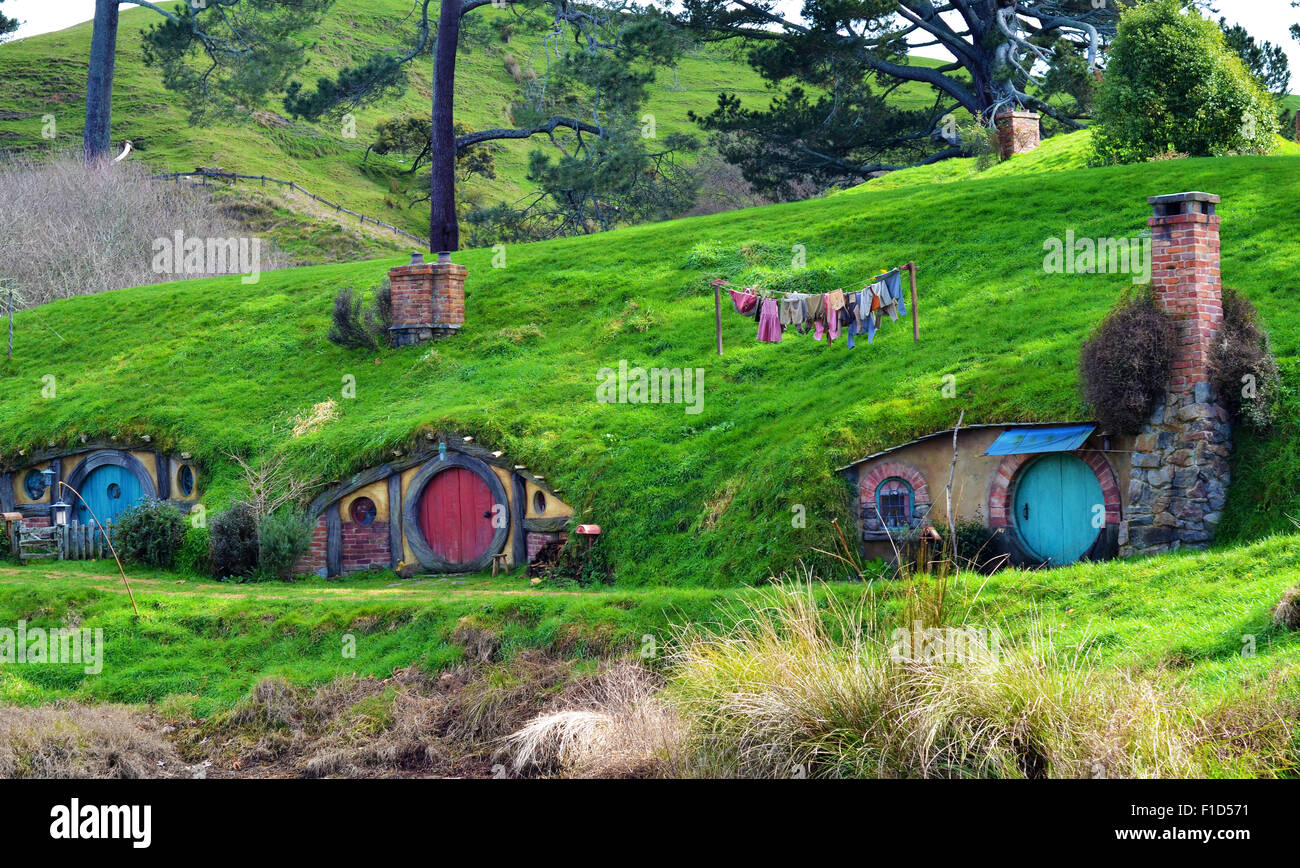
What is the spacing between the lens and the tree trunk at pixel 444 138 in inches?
1361

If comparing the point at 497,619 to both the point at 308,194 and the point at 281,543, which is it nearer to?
the point at 281,543

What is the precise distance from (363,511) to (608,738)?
12015mm

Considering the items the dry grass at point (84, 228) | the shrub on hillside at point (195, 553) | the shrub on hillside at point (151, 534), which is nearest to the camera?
the shrub on hillside at point (195, 553)

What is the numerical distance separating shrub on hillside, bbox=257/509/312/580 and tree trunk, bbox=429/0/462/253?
13.3 meters

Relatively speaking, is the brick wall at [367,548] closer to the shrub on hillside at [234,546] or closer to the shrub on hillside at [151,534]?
the shrub on hillside at [234,546]

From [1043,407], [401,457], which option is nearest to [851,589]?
[1043,407]

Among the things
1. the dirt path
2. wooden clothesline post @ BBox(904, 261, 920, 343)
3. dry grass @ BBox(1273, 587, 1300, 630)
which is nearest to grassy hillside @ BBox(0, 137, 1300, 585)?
wooden clothesline post @ BBox(904, 261, 920, 343)

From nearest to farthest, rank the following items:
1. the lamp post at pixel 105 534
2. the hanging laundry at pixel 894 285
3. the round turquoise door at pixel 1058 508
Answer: the round turquoise door at pixel 1058 508 → the lamp post at pixel 105 534 → the hanging laundry at pixel 894 285

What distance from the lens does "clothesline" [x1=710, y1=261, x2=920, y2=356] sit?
21.3m

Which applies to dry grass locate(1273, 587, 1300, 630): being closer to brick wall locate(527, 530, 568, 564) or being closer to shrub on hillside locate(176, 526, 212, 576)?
brick wall locate(527, 530, 568, 564)

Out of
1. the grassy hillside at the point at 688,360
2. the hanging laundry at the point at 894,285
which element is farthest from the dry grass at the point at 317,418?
the hanging laundry at the point at 894,285

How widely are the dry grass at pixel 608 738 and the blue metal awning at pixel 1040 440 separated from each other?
5861 millimetres

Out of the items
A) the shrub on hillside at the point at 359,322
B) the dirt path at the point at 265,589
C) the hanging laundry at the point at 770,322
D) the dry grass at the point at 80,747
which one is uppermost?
the shrub on hillside at the point at 359,322
